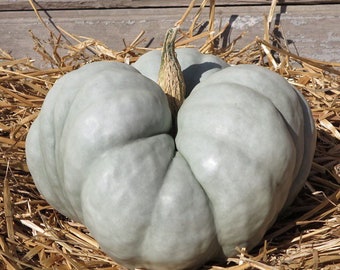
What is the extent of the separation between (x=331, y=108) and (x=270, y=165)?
3.08ft

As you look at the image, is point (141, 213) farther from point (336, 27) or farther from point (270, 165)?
point (336, 27)

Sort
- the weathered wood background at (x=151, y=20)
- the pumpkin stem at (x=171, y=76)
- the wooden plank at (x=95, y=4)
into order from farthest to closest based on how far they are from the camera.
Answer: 1. the wooden plank at (x=95, y=4)
2. the weathered wood background at (x=151, y=20)
3. the pumpkin stem at (x=171, y=76)

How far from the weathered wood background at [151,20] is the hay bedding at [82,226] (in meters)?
0.07

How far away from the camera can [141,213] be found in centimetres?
184

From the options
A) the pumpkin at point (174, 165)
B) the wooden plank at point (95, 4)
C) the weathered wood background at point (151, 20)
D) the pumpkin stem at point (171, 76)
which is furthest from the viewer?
the wooden plank at point (95, 4)

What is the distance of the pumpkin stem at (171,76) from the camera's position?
2.08 meters

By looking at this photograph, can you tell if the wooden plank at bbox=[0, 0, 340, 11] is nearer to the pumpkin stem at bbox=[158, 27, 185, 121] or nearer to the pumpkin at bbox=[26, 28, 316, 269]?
the pumpkin stem at bbox=[158, 27, 185, 121]

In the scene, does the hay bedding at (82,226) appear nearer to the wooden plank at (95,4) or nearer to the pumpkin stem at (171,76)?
the wooden plank at (95,4)

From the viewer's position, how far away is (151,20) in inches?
129

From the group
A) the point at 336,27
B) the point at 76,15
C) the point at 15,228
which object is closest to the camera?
the point at 15,228

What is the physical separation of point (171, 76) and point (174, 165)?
1.17 ft

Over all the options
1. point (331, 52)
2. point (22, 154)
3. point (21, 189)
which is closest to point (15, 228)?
point (21, 189)

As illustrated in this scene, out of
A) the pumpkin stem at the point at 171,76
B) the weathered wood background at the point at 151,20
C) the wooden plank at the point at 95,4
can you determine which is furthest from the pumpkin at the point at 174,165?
the wooden plank at the point at 95,4

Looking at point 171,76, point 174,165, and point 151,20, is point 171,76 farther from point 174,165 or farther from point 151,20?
point 151,20
